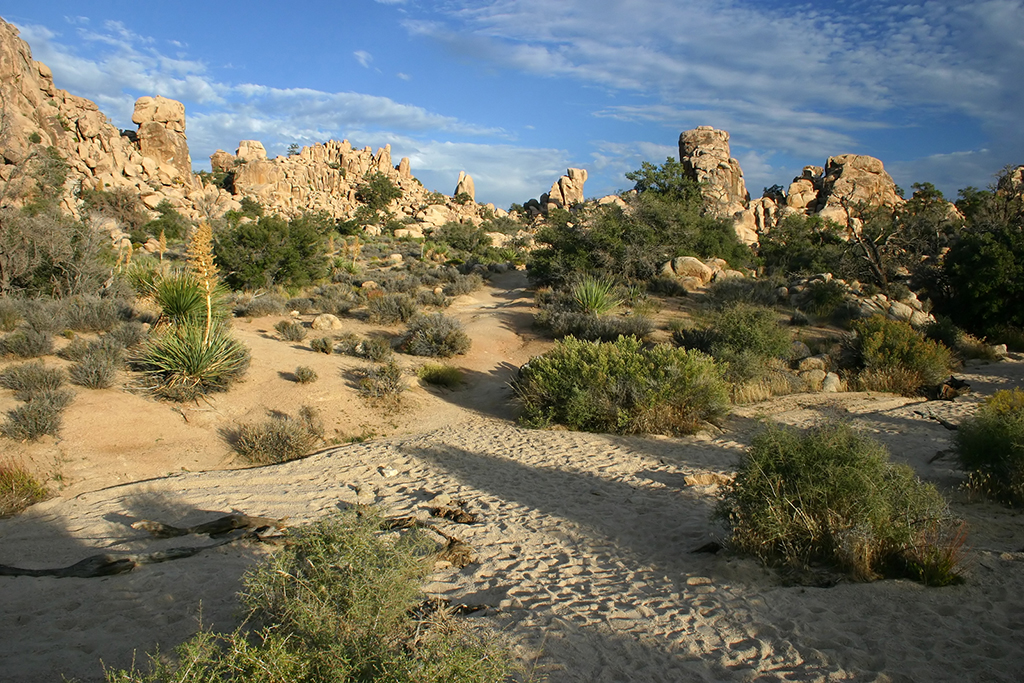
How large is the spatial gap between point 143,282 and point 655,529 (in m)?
14.6

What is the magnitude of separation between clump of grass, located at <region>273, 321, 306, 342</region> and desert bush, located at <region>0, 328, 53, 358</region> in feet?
16.4

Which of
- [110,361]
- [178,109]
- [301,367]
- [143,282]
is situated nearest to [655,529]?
[301,367]

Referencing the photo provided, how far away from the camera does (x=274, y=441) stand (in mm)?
8945

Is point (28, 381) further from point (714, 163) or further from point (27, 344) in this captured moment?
point (714, 163)

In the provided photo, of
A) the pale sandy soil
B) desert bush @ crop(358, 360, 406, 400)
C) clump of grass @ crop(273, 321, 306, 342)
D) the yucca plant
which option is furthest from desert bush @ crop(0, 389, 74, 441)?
the yucca plant

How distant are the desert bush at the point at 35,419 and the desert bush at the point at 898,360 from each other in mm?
15056

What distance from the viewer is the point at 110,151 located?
4525cm

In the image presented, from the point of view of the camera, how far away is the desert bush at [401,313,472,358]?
14.6 m

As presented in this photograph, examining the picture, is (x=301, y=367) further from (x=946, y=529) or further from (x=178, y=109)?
(x=178, y=109)

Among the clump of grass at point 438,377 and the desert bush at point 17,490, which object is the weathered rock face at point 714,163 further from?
the desert bush at point 17,490

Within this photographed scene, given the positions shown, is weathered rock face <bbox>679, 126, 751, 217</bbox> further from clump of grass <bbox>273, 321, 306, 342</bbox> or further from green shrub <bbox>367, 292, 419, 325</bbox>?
clump of grass <bbox>273, 321, 306, 342</bbox>

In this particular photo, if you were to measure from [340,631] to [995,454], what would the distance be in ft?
23.2

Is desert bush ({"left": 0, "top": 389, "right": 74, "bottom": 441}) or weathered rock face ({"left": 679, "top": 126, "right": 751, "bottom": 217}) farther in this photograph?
weathered rock face ({"left": 679, "top": 126, "right": 751, "bottom": 217})

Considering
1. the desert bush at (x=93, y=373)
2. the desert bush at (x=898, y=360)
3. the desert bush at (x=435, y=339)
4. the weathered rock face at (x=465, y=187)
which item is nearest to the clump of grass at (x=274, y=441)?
the desert bush at (x=93, y=373)
